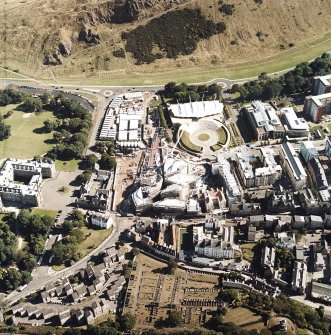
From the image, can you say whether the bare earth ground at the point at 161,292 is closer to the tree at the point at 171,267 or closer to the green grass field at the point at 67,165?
the tree at the point at 171,267

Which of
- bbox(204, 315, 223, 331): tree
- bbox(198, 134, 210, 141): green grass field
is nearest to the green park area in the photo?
bbox(204, 315, 223, 331): tree

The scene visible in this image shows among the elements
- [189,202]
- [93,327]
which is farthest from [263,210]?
[93,327]

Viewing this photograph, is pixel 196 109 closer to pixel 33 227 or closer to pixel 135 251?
pixel 135 251

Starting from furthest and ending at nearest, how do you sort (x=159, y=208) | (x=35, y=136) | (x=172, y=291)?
(x=35, y=136), (x=159, y=208), (x=172, y=291)

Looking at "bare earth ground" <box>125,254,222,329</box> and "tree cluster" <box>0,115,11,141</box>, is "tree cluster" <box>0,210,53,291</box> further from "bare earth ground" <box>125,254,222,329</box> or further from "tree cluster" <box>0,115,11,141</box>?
"tree cluster" <box>0,115,11,141</box>

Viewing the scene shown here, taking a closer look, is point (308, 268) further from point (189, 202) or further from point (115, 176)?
point (115, 176)
